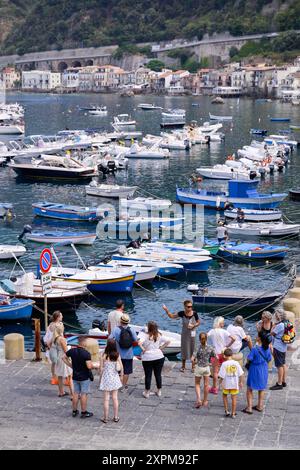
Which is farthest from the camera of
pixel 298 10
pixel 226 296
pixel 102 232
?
→ pixel 298 10

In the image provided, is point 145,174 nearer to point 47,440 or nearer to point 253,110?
point 47,440

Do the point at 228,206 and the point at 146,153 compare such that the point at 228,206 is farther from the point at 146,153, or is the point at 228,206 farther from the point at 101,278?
the point at 146,153

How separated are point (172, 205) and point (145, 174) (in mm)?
15331

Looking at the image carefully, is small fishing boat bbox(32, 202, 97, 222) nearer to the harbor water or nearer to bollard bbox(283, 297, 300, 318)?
the harbor water

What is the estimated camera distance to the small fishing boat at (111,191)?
5047cm

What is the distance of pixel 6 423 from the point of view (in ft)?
49.7

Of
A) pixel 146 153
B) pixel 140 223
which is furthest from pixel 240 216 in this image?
pixel 146 153

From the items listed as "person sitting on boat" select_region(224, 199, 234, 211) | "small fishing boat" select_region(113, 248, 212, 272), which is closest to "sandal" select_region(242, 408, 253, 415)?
"small fishing boat" select_region(113, 248, 212, 272)

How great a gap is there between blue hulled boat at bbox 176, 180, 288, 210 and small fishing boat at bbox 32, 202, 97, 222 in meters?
6.62

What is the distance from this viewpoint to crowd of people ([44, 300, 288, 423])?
1495 cm

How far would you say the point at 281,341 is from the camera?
16.4 m

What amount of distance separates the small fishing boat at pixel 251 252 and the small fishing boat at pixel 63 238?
5.94 metres

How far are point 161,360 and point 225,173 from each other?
4302 cm

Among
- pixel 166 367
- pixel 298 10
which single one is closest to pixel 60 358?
pixel 166 367
